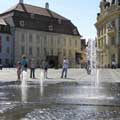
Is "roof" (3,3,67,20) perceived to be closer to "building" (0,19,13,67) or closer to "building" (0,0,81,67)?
"building" (0,0,81,67)

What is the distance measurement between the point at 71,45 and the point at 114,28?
2511cm

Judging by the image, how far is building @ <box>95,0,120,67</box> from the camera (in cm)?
9503

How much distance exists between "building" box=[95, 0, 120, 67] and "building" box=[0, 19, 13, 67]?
23078 millimetres

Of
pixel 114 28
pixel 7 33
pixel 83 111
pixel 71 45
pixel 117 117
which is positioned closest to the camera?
pixel 117 117

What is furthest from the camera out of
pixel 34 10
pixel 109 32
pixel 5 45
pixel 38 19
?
pixel 34 10

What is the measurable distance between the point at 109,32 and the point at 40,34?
69.5 ft

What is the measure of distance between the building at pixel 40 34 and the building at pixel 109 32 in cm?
1200

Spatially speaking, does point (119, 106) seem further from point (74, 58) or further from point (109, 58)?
point (74, 58)

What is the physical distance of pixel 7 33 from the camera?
10381cm

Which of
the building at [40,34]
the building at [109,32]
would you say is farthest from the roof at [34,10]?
the building at [109,32]

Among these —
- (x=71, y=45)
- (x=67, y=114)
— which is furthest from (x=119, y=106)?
(x=71, y=45)

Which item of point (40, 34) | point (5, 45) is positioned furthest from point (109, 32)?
point (5, 45)

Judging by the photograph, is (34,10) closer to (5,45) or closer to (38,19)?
(38,19)

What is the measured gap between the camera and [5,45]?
105m
